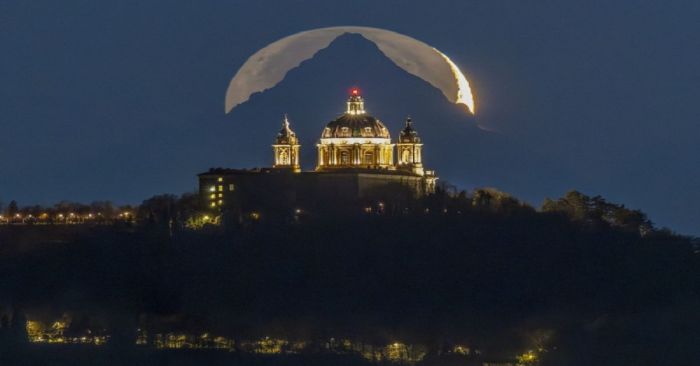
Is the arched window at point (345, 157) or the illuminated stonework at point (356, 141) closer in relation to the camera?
the illuminated stonework at point (356, 141)

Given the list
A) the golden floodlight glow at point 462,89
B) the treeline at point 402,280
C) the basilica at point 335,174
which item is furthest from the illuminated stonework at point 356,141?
the golden floodlight glow at point 462,89

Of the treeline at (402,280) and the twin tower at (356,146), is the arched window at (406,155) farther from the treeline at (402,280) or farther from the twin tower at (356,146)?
the treeline at (402,280)

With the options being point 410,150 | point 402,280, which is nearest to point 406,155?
point 410,150

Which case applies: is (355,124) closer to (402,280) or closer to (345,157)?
(345,157)

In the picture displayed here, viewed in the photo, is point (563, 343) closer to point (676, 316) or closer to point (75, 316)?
point (676, 316)

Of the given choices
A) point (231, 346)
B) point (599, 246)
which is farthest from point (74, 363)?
point (599, 246)

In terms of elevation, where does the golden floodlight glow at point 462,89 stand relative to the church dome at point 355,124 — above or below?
below

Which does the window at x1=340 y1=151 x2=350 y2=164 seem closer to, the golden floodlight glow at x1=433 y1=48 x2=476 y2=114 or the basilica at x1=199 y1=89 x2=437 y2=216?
the basilica at x1=199 y1=89 x2=437 y2=216

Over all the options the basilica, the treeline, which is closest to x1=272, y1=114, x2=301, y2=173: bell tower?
the basilica

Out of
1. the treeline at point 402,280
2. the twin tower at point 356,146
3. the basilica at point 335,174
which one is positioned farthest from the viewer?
the twin tower at point 356,146
